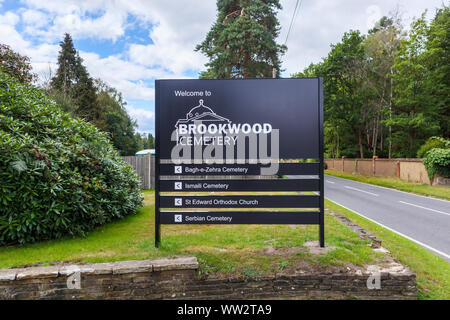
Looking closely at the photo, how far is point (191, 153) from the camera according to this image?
3.76m

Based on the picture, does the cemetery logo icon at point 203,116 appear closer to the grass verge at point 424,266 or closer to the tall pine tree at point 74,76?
the grass verge at point 424,266

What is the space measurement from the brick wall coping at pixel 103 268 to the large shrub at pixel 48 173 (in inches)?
44.0

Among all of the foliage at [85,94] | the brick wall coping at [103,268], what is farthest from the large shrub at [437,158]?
the foliage at [85,94]

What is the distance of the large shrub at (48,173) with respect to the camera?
3730 mm

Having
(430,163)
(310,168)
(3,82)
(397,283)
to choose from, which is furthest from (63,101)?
(430,163)

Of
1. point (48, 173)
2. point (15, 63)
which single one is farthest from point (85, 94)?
point (48, 173)

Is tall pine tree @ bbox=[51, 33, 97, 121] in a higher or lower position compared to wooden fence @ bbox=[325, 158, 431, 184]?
higher

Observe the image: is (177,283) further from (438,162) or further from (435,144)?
(435,144)

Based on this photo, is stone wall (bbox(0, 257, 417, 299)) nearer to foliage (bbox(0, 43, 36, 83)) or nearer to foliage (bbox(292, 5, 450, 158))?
foliage (bbox(0, 43, 36, 83))

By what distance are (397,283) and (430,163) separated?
47.2 ft

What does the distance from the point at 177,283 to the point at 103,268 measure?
2.81 feet

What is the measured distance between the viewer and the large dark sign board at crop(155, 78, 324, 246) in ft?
12.1

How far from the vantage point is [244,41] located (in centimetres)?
1466

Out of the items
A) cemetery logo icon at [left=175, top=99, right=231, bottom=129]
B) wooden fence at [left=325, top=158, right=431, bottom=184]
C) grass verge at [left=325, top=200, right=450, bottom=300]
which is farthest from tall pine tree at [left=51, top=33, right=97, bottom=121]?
grass verge at [left=325, top=200, right=450, bottom=300]
